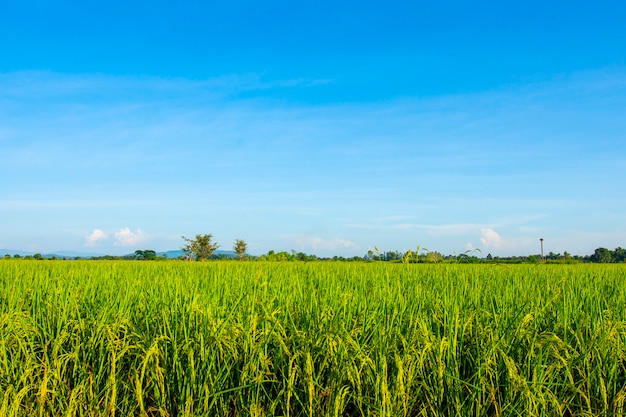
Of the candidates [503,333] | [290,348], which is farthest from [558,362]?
[290,348]

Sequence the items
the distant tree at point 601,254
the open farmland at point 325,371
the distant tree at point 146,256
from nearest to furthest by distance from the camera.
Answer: the open farmland at point 325,371, the distant tree at point 146,256, the distant tree at point 601,254

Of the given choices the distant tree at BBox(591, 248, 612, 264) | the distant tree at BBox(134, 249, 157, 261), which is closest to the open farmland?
the distant tree at BBox(134, 249, 157, 261)

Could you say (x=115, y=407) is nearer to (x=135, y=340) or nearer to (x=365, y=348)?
(x=135, y=340)

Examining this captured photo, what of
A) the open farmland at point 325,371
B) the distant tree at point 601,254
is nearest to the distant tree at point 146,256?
the open farmland at point 325,371

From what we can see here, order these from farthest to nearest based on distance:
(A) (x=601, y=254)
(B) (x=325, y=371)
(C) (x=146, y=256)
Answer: (A) (x=601, y=254), (C) (x=146, y=256), (B) (x=325, y=371)

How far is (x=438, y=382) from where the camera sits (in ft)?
7.20

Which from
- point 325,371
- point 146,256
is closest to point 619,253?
point 146,256

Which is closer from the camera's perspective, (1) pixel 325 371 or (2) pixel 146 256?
(1) pixel 325 371

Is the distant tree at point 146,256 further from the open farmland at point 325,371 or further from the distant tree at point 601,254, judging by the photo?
the distant tree at point 601,254

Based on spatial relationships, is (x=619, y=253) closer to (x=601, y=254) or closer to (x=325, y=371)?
(x=601, y=254)

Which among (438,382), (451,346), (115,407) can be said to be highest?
(451,346)

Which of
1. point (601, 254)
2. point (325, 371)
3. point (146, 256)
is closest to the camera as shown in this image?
point (325, 371)

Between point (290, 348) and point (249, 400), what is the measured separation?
1.65 ft

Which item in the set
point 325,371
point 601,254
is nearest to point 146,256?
point 325,371
